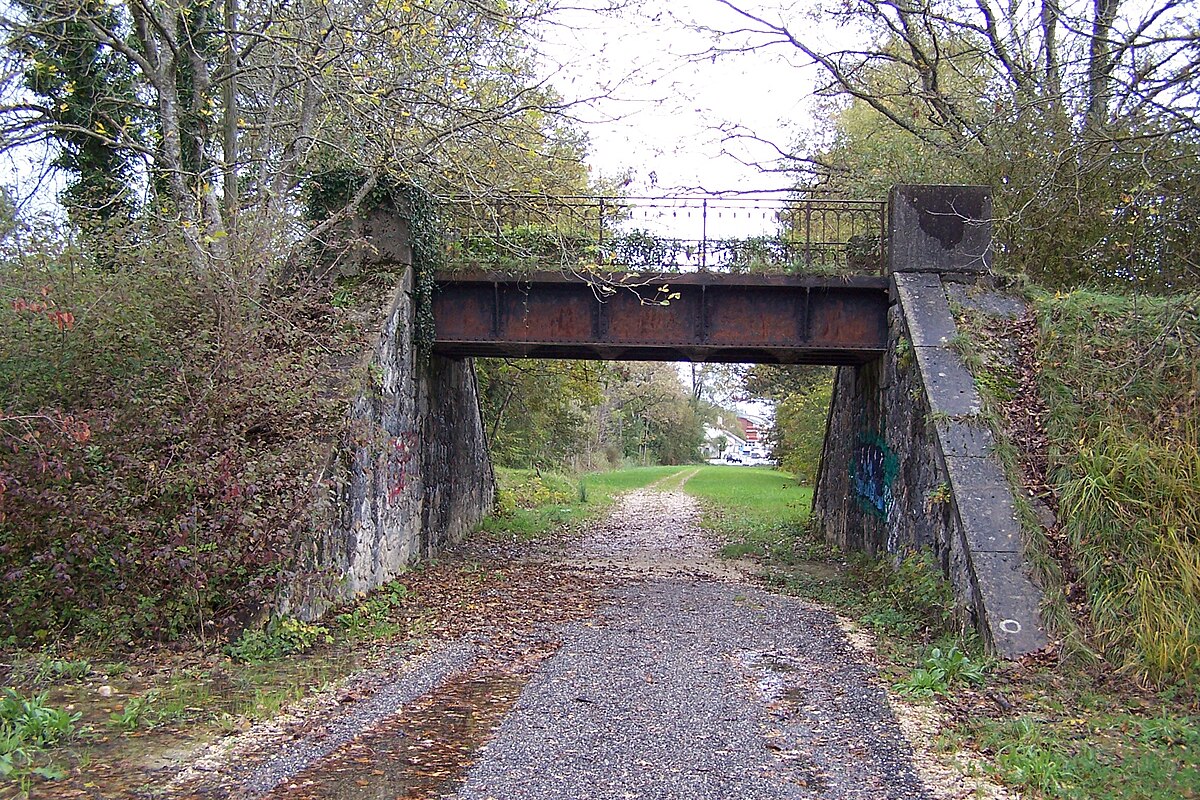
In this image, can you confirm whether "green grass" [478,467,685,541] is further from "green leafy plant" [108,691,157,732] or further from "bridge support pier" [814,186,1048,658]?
"green leafy plant" [108,691,157,732]

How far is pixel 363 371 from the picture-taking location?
11.7m

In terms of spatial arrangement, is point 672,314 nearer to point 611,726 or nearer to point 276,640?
point 276,640

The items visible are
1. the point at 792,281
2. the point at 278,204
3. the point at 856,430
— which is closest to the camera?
the point at 278,204

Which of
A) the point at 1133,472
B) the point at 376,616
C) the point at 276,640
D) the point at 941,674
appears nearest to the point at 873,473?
the point at 1133,472

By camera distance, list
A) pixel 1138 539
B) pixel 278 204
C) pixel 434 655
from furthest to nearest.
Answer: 1. pixel 278 204
2. pixel 434 655
3. pixel 1138 539

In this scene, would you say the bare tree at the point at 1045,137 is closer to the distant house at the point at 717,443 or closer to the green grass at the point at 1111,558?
the green grass at the point at 1111,558

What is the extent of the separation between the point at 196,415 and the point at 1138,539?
9.23m

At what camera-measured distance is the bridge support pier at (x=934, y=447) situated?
29.4ft

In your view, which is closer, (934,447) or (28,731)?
(28,731)

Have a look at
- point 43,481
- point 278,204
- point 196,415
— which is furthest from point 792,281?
point 43,481

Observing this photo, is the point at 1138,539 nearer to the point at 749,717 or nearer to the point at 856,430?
the point at 749,717

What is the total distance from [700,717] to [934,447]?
17.4 feet

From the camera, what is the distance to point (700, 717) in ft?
23.4

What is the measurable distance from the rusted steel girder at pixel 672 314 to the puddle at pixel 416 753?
24.6ft
